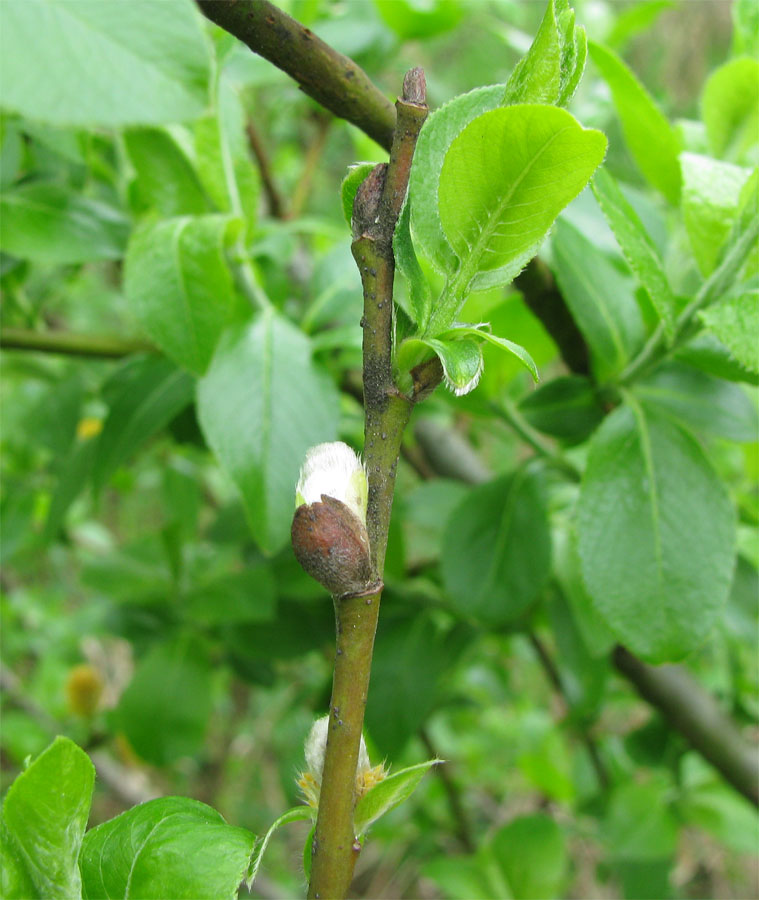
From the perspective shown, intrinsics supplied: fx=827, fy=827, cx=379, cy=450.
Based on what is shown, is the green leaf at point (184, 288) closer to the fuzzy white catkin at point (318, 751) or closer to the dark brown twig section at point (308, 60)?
the dark brown twig section at point (308, 60)

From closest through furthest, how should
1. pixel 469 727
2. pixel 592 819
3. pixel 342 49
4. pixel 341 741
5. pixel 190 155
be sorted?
pixel 341 741
pixel 190 155
pixel 342 49
pixel 592 819
pixel 469 727

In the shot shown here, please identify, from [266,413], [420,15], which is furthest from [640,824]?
[420,15]

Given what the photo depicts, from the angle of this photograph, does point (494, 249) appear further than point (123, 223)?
No

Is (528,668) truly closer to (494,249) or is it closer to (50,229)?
(50,229)

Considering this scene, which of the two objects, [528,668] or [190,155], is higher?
[190,155]

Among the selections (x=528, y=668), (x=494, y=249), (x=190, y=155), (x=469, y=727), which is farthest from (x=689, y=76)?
(x=494, y=249)

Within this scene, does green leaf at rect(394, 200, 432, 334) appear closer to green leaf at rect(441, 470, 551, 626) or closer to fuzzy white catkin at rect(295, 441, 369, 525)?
fuzzy white catkin at rect(295, 441, 369, 525)

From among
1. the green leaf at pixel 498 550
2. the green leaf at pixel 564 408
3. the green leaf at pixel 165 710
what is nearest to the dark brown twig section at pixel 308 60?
the green leaf at pixel 564 408
